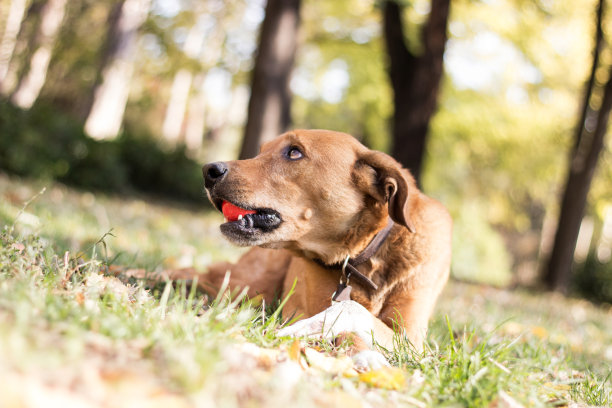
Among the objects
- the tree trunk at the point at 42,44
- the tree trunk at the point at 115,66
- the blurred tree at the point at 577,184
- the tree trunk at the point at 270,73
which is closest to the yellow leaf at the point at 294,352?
the tree trunk at the point at 270,73

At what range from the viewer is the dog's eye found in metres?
3.42

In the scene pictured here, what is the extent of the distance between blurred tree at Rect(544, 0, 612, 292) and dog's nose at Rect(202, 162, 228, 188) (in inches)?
438

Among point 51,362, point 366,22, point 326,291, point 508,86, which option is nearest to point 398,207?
point 326,291

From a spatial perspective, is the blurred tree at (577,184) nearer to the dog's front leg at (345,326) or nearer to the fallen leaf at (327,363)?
the dog's front leg at (345,326)

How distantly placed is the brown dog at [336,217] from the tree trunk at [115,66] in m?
13.3

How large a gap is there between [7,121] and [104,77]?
5.40 metres

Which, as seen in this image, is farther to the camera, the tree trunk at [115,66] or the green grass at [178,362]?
the tree trunk at [115,66]

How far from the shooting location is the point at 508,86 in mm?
23453

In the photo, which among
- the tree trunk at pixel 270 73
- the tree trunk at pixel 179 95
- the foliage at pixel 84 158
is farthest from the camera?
the tree trunk at pixel 179 95

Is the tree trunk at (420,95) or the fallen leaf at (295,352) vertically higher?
the tree trunk at (420,95)

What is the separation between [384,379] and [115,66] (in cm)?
1554

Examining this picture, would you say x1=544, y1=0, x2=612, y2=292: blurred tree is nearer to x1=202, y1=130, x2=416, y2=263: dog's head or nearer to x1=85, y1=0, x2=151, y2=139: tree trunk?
x1=202, y1=130, x2=416, y2=263: dog's head

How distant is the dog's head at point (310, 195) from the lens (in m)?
3.24

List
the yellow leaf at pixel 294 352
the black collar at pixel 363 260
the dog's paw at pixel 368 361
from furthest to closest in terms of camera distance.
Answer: the black collar at pixel 363 260
the dog's paw at pixel 368 361
the yellow leaf at pixel 294 352
